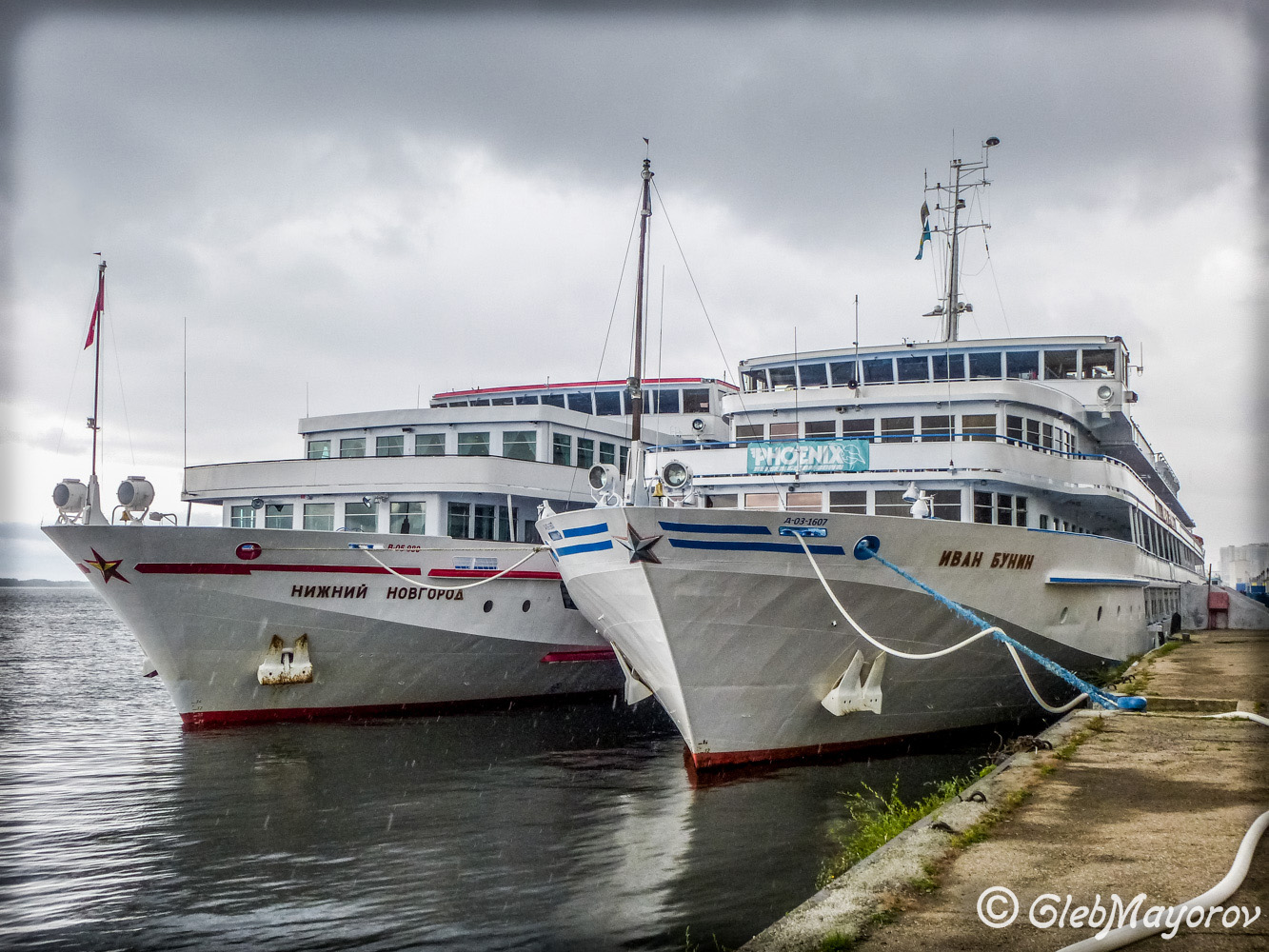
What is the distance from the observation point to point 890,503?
15172 mm

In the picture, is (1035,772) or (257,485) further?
(257,485)

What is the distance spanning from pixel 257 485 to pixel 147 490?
4.53 m

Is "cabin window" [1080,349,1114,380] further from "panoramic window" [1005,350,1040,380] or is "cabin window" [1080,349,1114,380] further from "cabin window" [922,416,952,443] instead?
"cabin window" [922,416,952,443]

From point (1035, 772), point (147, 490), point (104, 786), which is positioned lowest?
point (104, 786)

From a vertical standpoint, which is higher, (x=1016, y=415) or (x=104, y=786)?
(x=1016, y=415)

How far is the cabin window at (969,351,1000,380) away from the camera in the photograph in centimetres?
1895

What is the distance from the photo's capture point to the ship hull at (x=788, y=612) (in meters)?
12.0

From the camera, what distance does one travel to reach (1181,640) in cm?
2334

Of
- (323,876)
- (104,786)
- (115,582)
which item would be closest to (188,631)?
(115,582)

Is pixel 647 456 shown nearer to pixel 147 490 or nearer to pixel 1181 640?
pixel 147 490

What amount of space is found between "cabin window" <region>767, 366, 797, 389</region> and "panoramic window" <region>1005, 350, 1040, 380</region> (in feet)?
13.1

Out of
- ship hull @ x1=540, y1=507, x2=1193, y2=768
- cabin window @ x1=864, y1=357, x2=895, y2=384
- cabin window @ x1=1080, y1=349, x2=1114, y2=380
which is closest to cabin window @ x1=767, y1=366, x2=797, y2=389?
cabin window @ x1=864, y1=357, x2=895, y2=384

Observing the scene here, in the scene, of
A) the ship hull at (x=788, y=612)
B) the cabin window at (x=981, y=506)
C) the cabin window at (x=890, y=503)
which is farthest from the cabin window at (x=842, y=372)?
the ship hull at (x=788, y=612)

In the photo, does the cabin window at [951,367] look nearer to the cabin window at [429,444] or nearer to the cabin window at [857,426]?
the cabin window at [857,426]
